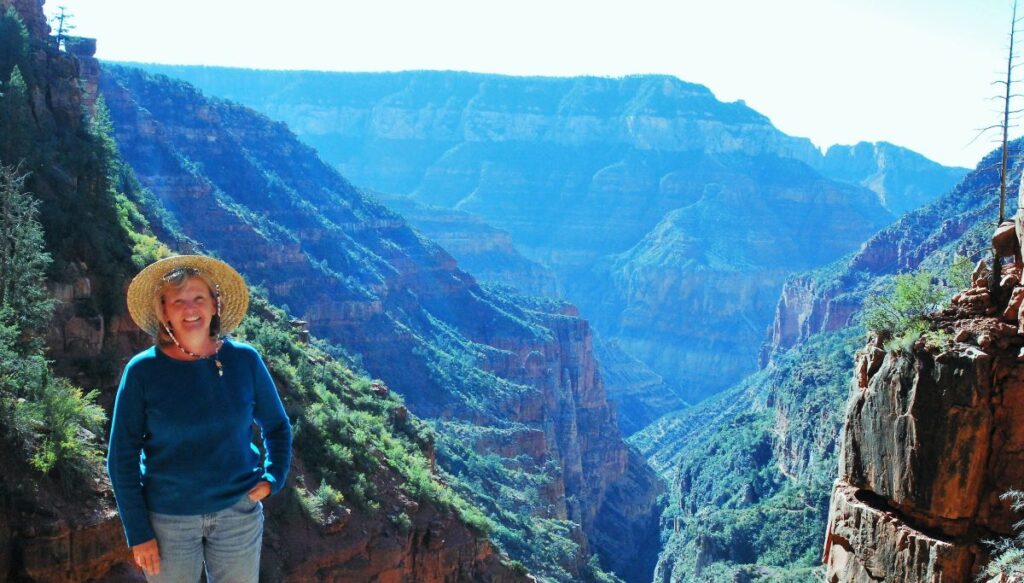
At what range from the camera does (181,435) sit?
722cm

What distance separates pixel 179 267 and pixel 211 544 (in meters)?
2.11

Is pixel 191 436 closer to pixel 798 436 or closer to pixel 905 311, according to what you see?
pixel 905 311

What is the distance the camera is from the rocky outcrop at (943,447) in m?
14.2

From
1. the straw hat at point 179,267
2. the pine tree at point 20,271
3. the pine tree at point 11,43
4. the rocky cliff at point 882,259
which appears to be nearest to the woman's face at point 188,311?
the straw hat at point 179,267

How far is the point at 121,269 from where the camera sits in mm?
Answer: 22984

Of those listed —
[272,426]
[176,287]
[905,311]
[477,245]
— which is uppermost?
[176,287]

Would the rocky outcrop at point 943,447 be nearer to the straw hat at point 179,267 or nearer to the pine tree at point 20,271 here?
the straw hat at point 179,267

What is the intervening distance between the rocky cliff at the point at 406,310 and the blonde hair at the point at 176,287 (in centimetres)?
3177

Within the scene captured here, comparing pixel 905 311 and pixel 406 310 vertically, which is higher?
pixel 905 311

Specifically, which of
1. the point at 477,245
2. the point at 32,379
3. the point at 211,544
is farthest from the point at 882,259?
the point at 211,544

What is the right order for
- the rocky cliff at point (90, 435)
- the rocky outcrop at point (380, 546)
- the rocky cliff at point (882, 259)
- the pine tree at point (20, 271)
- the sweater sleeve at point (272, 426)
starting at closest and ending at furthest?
the sweater sleeve at point (272, 426)
the rocky cliff at point (90, 435)
the pine tree at point (20, 271)
the rocky outcrop at point (380, 546)
the rocky cliff at point (882, 259)

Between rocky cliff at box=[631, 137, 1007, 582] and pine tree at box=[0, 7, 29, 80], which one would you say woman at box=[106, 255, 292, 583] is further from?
pine tree at box=[0, 7, 29, 80]

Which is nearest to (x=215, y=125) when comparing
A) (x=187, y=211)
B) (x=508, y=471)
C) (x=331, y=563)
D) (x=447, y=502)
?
(x=187, y=211)

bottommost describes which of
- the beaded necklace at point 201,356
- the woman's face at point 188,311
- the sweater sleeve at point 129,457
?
the sweater sleeve at point 129,457
